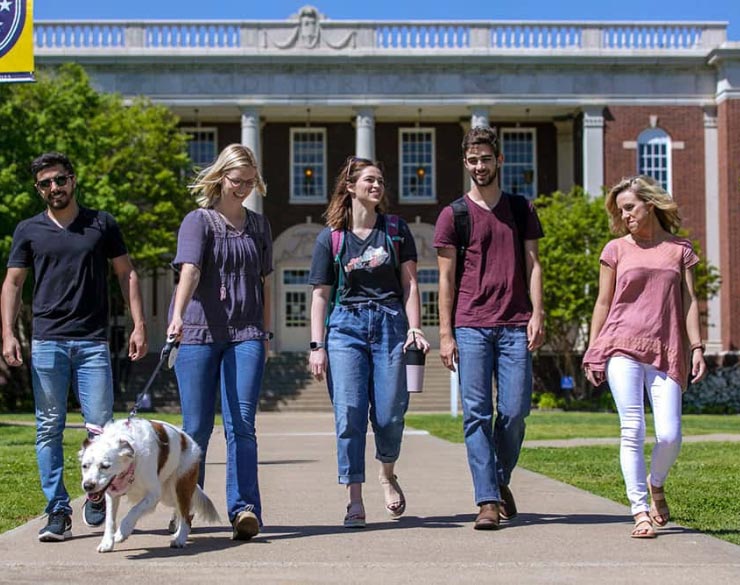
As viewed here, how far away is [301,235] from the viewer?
142 ft

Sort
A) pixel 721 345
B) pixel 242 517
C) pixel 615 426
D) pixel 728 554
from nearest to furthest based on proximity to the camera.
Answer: pixel 728 554, pixel 242 517, pixel 615 426, pixel 721 345

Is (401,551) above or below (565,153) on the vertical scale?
below

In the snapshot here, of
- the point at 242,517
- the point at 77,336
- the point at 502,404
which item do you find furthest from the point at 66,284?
the point at 502,404

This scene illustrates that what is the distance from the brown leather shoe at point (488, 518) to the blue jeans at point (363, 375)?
2.25 feet

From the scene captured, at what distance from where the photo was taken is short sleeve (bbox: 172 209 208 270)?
A: 752 cm

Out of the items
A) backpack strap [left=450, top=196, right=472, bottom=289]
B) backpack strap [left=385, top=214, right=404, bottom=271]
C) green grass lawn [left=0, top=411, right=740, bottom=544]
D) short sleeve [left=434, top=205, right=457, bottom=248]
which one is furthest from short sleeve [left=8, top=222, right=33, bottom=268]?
backpack strap [left=450, top=196, right=472, bottom=289]

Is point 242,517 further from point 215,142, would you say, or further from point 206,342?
point 215,142

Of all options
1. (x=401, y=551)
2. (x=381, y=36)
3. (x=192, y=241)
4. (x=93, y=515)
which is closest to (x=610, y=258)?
(x=401, y=551)

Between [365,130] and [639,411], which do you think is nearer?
[639,411]

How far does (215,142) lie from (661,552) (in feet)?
123

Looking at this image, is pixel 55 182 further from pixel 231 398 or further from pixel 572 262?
pixel 572 262

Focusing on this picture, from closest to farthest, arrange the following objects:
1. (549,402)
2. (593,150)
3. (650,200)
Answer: (650,200)
(549,402)
(593,150)

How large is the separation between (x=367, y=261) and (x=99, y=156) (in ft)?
89.5

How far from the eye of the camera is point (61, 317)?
25.1 ft
